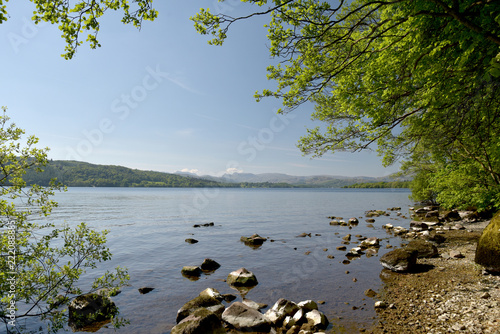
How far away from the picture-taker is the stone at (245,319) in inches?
370

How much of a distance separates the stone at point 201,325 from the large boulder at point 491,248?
12.8 m

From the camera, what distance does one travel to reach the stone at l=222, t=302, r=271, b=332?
940 cm

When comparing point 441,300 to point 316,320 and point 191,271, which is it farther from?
point 191,271

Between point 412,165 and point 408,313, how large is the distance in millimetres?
34518

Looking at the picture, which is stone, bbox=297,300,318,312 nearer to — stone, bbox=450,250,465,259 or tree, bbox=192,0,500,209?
tree, bbox=192,0,500,209

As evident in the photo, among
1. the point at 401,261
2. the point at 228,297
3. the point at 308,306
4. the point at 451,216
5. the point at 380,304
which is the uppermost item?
the point at 401,261

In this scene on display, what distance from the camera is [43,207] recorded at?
773cm

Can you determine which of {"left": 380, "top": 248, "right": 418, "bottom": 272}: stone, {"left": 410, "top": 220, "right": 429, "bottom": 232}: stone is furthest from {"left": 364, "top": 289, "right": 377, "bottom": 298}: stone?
{"left": 410, "top": 220, "right": 429, "bottom": 232}: stone

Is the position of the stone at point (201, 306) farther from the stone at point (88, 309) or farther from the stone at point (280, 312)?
the stone at point (88, 309)

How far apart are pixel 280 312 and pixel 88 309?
8.48 metres

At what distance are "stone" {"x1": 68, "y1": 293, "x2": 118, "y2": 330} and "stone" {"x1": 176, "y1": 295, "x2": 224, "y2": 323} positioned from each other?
295 cm

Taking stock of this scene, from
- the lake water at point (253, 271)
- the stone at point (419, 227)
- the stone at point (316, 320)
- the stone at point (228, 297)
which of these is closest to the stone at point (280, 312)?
the stone at point (316, 320)

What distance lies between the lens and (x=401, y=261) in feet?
47.4

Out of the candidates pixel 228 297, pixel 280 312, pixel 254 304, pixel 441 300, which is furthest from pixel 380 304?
pixel 228 297
